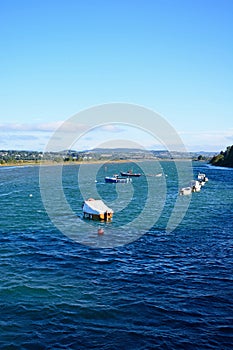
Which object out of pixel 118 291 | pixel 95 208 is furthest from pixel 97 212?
pixel 118 291

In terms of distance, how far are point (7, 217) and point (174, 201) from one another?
3216cm

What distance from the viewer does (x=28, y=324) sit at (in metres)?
21.0

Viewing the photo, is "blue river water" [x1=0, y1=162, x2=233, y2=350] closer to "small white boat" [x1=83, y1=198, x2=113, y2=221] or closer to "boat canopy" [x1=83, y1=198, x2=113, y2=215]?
"small white boat" [x1=83, y1=198, x2=113, y2=221]

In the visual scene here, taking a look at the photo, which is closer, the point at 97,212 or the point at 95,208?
the point at 97,212

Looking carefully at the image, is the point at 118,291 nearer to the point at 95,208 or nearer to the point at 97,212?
the point at 97,212

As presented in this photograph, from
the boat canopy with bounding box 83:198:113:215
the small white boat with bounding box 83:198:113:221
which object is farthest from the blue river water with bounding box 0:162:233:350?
the boat canopy with bounding box 83:198:113:215

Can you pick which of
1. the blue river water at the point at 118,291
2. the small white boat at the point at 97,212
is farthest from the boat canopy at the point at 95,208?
the blue river water at the point at 118,291

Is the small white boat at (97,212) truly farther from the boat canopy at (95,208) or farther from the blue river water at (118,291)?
the blue river water at (118,291)

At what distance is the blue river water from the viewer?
1975 cm

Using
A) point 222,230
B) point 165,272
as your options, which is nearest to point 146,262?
point 165,272

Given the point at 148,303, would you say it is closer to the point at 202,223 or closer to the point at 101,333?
the point at 101,333

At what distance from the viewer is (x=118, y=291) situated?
84.2ft

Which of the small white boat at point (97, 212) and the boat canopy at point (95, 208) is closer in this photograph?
the small white boat at point (97, 212)

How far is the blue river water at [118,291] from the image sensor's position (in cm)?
1975
